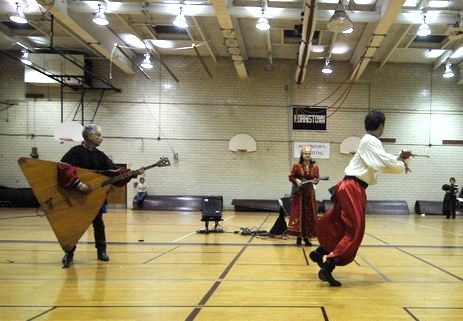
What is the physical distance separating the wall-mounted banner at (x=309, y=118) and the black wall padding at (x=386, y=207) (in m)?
3.48

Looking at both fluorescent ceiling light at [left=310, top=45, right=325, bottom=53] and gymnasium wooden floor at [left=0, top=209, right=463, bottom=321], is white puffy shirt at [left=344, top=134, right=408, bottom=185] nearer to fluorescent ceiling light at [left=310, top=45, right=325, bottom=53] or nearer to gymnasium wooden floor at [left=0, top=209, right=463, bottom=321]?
gymnasium wooden floor at [left=0, top=209, right=463, bottom=321]

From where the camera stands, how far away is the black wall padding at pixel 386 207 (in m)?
15.9

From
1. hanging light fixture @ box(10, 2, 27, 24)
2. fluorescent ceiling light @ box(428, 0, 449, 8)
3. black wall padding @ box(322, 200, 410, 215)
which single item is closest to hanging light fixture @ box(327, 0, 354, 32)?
fluorescent ceiling light @ box(428, 0, 449, 8)

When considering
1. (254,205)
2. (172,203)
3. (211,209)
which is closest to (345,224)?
(211,209)

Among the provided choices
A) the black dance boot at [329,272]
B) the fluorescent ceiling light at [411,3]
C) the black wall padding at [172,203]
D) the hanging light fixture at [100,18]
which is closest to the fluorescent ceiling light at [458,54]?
the fluorescent ceiling light at [411,3]

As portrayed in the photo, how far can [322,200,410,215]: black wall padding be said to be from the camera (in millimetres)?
15914

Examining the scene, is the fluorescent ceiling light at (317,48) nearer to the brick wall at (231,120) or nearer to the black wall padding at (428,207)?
the brick wall at (231,120)

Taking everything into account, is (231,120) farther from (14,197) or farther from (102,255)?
(102,255)

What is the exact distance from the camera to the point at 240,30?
13.7 m

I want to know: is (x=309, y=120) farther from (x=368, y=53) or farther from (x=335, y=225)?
(x=335, y=225)

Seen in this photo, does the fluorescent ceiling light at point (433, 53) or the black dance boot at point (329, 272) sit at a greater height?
the fluorescent ceiling light at point (433, 53)

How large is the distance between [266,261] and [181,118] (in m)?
12.4

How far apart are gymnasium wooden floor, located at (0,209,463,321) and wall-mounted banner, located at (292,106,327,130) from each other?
33.7ft

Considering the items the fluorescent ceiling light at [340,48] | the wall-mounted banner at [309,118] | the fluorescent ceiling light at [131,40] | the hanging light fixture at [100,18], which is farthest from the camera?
the wall-mounted banner at [309,118]
